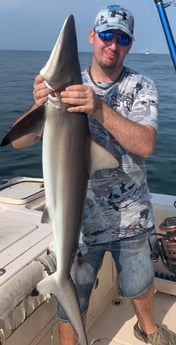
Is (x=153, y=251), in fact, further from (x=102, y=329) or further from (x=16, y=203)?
(x=16, y=203)

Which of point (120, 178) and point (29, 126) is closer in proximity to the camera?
point (29, 126)

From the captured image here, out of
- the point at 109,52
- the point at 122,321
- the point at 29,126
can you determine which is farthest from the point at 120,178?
the point at 122,321

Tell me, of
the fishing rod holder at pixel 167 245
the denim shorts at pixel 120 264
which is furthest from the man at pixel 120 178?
the fishing rod holder at pixel 167 245

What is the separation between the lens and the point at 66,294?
2291 mm

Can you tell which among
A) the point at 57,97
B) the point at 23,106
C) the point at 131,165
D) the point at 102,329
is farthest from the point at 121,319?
the point at 23,106

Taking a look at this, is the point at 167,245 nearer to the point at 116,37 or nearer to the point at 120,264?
the point at 120,264

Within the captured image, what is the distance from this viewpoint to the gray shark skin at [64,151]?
1847mm

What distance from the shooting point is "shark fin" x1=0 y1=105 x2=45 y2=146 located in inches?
76.4

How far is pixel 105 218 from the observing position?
2758 mm

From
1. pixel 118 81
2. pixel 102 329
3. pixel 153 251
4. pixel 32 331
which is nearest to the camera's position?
pixel 118 81

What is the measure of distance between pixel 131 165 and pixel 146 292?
0.92 metres

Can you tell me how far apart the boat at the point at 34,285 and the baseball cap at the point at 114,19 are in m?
1.23

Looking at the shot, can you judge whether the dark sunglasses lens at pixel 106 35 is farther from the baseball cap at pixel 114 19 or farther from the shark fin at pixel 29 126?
the shark fin at pixel 29 126

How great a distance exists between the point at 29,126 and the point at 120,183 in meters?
0.90
